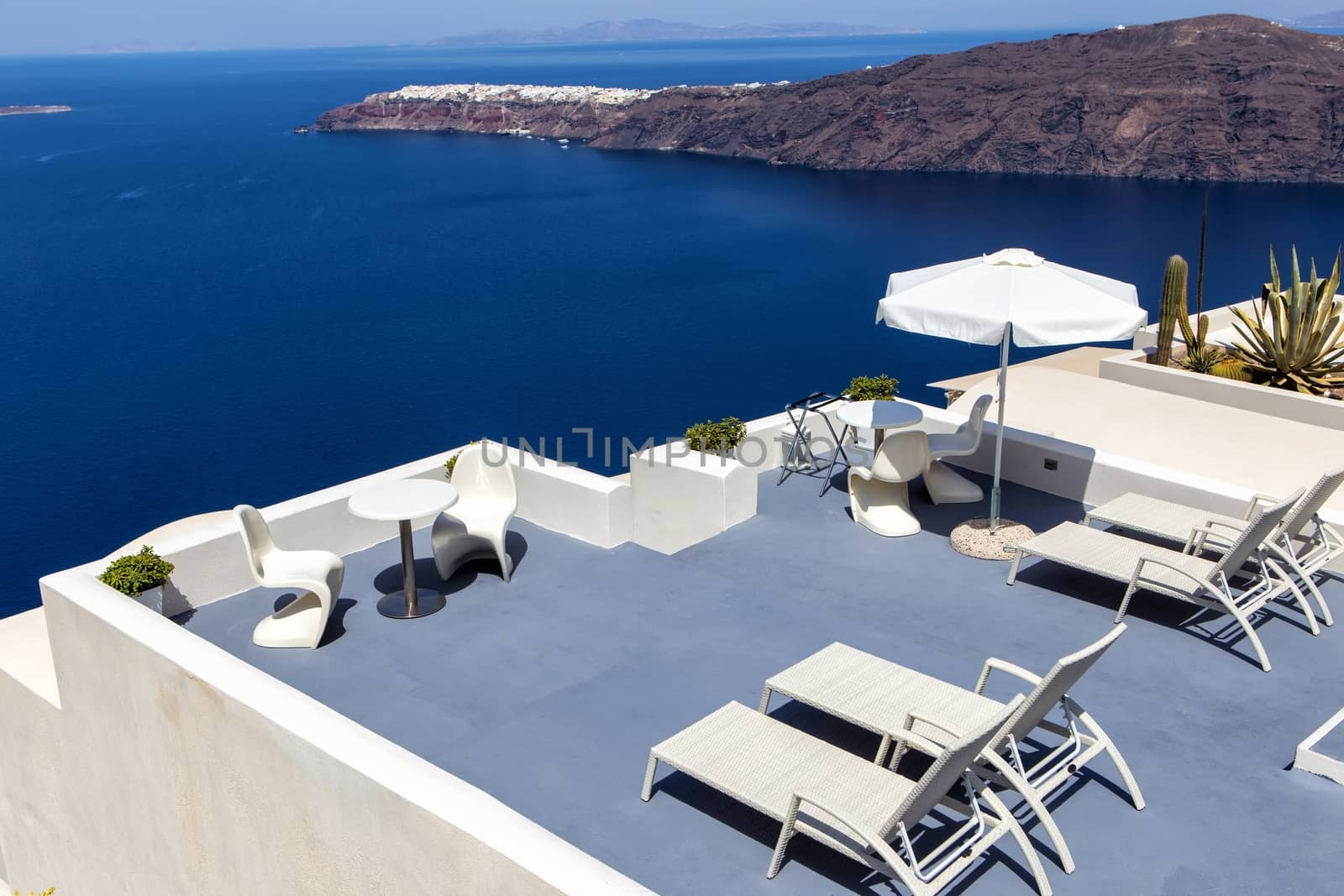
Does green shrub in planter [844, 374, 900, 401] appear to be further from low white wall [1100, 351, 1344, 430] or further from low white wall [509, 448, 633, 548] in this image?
low white wall [1100, 351, 1344, 430]

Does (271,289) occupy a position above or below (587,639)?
below

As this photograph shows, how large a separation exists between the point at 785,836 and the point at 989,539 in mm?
3658

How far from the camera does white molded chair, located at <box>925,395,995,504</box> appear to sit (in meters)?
7.77

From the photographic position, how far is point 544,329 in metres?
41.5

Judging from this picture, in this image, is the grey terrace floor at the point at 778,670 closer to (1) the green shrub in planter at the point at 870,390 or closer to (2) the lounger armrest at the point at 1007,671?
(2) the lounger armrest at the point at 1007,671

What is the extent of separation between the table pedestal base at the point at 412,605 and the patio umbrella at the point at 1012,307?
10.7ft

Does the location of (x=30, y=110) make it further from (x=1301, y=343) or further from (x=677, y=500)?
(x=677, y=500)

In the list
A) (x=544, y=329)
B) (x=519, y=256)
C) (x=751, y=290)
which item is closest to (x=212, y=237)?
(x=519, y=256)

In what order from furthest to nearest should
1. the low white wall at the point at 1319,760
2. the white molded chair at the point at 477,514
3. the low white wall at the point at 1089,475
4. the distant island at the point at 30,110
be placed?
the distant island at the point at 30,110, the low white wall at the point at 1089,475, the white molded chair at the point at 477,514, the low white wall at the point at 1319,760

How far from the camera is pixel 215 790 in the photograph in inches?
217

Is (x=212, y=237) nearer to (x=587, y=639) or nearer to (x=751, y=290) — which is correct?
(x=751, y=290)

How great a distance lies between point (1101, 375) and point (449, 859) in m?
11.3

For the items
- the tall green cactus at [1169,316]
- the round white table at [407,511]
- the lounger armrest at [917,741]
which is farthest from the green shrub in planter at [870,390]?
the tall green cactus at [1169,316]

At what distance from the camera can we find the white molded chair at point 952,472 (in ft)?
25.5
